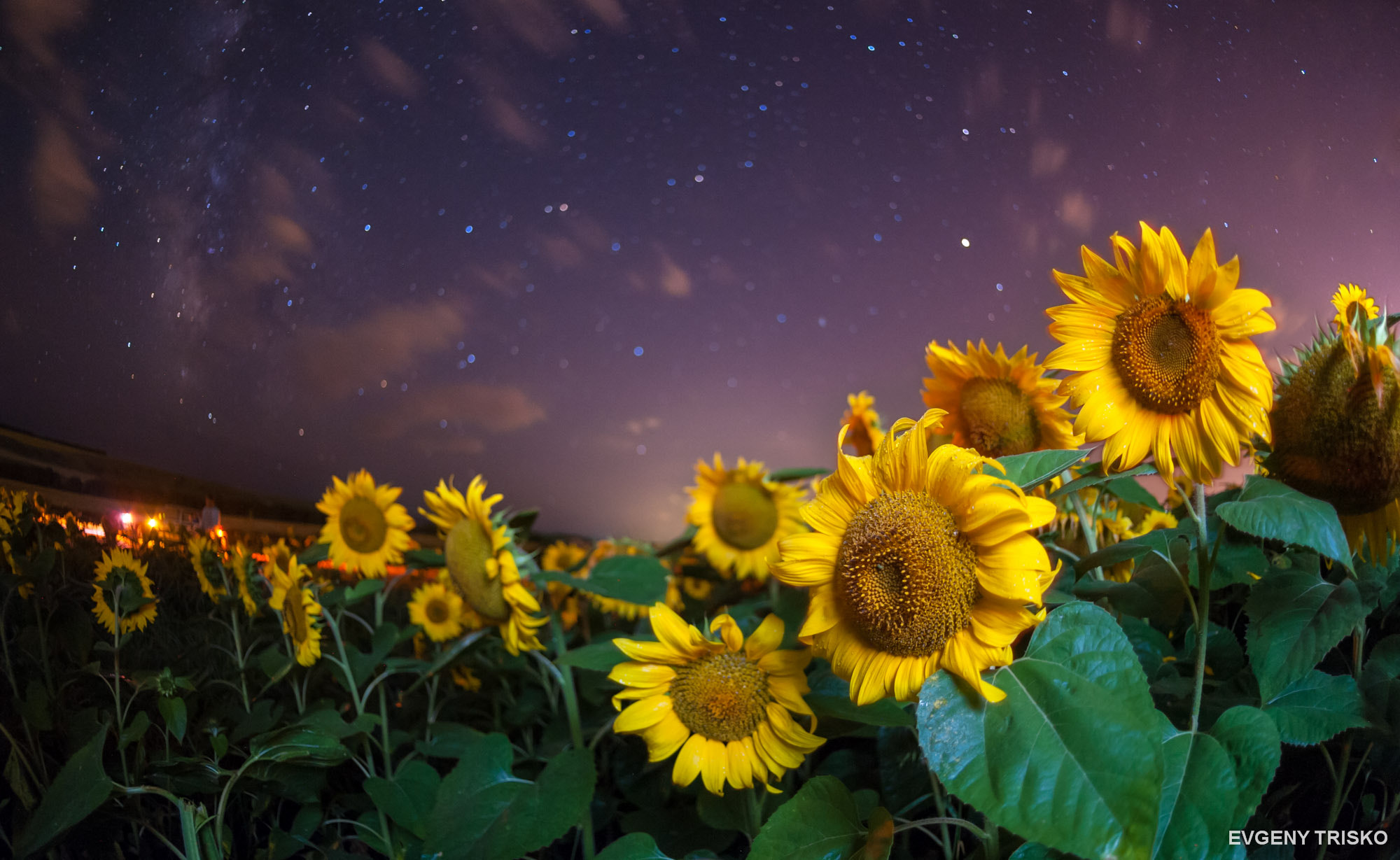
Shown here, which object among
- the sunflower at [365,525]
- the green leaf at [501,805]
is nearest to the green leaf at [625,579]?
the green leaf at [501,805]

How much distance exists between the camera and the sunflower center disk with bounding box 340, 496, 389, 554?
0.99 metres

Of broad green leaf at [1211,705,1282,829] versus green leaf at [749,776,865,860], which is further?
green leaf at [749,776,865,860]

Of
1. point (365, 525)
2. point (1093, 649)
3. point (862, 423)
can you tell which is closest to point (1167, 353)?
point (1093, 649)

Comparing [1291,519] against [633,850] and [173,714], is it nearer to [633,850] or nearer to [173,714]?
[633,850]

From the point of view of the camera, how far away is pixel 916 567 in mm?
424

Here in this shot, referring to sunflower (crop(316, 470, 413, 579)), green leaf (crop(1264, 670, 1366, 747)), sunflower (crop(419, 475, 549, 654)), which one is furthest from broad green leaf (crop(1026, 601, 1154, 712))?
sunflower (crop(316, 470, 413, 579))

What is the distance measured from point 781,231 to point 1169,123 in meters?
0.38

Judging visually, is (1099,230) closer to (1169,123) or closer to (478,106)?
(1169,123)

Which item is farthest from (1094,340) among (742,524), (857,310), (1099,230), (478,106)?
(742,524)

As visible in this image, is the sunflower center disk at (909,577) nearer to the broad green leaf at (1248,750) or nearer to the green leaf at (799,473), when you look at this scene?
the broad green leaf at (1248,750)

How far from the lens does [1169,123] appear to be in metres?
0.60

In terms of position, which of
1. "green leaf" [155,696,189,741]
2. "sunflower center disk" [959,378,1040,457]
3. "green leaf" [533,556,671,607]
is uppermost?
"sunflower center disk" [959,378,1040,457]

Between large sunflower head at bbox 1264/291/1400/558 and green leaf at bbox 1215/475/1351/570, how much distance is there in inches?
1.4

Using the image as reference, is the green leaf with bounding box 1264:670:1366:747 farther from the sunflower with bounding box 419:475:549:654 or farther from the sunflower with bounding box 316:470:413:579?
the sunflower with bounding box 316:470:413:579
